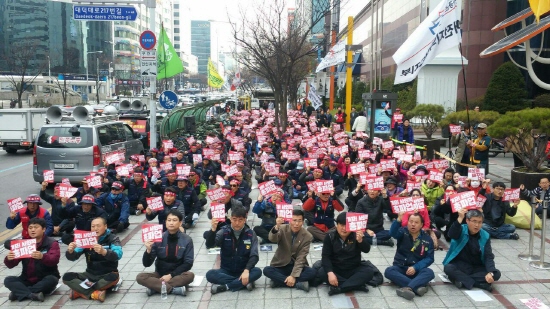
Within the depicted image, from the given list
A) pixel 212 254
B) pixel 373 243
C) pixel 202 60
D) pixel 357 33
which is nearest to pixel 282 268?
pixel 212 254

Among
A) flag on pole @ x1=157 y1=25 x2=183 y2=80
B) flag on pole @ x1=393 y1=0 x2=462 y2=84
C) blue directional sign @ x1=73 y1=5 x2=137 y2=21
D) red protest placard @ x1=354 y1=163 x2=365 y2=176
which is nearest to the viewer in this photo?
red protest placard @ x1=354 y1=163 x2=365 y2=176

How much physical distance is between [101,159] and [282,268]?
775 cm

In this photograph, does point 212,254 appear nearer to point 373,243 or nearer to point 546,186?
point 373,243

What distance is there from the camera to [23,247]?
6152 mm

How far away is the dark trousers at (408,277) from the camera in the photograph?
6.47 meters

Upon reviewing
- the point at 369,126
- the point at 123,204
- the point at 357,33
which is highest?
the point at 357,33

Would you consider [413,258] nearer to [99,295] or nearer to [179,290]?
[179,290]

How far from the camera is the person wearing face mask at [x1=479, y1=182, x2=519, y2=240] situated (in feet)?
28.9

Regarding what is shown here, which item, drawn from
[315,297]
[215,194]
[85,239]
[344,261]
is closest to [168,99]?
[215,194]

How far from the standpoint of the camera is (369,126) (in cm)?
1930

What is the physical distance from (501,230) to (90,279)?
678 centimetres

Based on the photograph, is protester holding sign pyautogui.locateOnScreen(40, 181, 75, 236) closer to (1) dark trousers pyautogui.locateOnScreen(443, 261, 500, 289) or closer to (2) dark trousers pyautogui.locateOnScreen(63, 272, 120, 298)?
(2) dark trousers pyautogui.locateOnScreen(63, 272, 120, 298)

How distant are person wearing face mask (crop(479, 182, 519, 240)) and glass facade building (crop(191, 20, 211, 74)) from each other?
14734 centimetres

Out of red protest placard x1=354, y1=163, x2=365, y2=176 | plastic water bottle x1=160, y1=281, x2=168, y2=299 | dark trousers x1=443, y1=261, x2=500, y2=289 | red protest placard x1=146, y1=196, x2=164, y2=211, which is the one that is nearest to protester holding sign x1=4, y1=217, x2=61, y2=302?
plastic water bottle x1=160, y1=281, x2=168, y2=299
